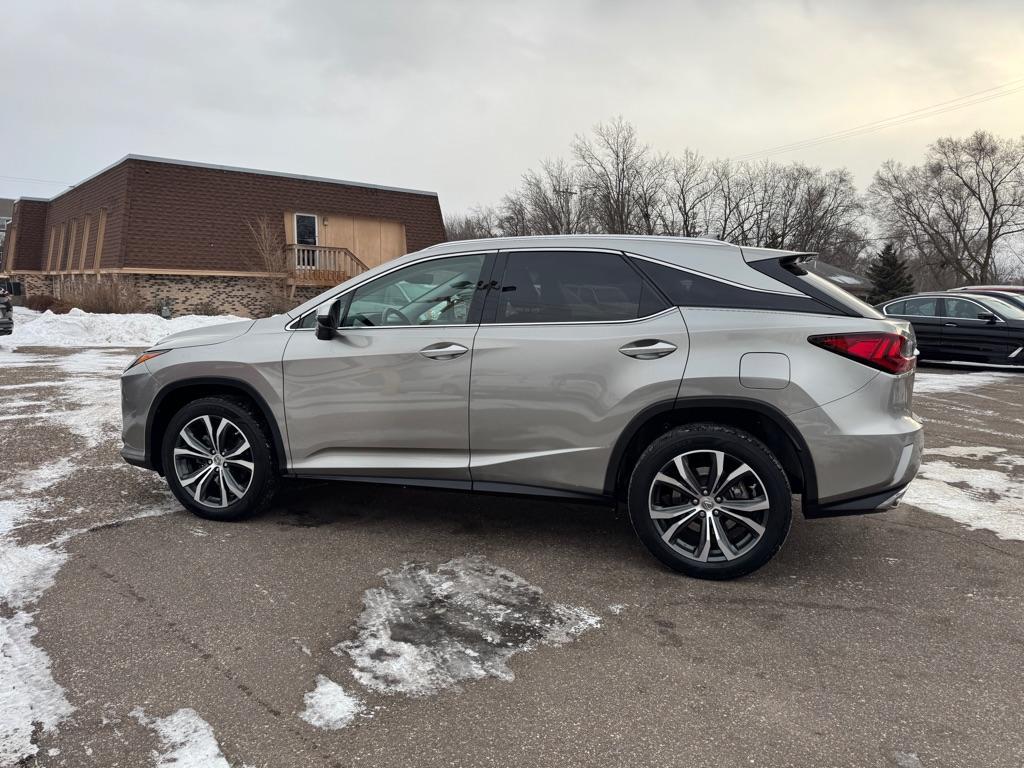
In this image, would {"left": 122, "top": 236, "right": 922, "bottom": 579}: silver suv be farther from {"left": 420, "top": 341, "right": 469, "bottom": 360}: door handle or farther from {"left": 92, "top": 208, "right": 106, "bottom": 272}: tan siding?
{"left": 92, "top": 208, "right": 106, "bottom": 272}: tan siding

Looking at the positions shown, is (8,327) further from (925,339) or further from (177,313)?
(925,339)

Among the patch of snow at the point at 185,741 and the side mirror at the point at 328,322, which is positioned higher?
the side mirror at the point at 328,322

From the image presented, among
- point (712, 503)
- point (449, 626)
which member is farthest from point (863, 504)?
point (449, 626)

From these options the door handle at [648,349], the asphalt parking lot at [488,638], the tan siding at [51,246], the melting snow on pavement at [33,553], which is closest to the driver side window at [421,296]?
the door handle at [648,349]

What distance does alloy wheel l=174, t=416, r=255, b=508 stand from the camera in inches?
178

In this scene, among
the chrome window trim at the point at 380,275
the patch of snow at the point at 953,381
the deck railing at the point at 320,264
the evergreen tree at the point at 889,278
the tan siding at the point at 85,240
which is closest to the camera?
the chrome window trim at the point at 380,275

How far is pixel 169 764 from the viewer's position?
7.48ft

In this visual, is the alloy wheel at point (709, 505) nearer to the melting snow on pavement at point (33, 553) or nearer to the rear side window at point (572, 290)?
the rear side window at point (572, 290)

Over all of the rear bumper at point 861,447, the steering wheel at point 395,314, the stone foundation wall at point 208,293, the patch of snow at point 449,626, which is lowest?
the patch of snow at point 449,626

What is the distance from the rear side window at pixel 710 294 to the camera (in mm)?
3650

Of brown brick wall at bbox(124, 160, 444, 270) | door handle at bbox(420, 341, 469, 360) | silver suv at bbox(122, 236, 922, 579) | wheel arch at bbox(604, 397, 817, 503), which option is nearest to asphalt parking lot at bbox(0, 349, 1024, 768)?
silver suv at bbox(122, 236, 922, 579)

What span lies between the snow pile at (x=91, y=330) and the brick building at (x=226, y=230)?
3.86 meters

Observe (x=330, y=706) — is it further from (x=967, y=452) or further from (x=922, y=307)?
(x=922, y=307)

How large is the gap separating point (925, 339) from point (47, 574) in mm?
14898
